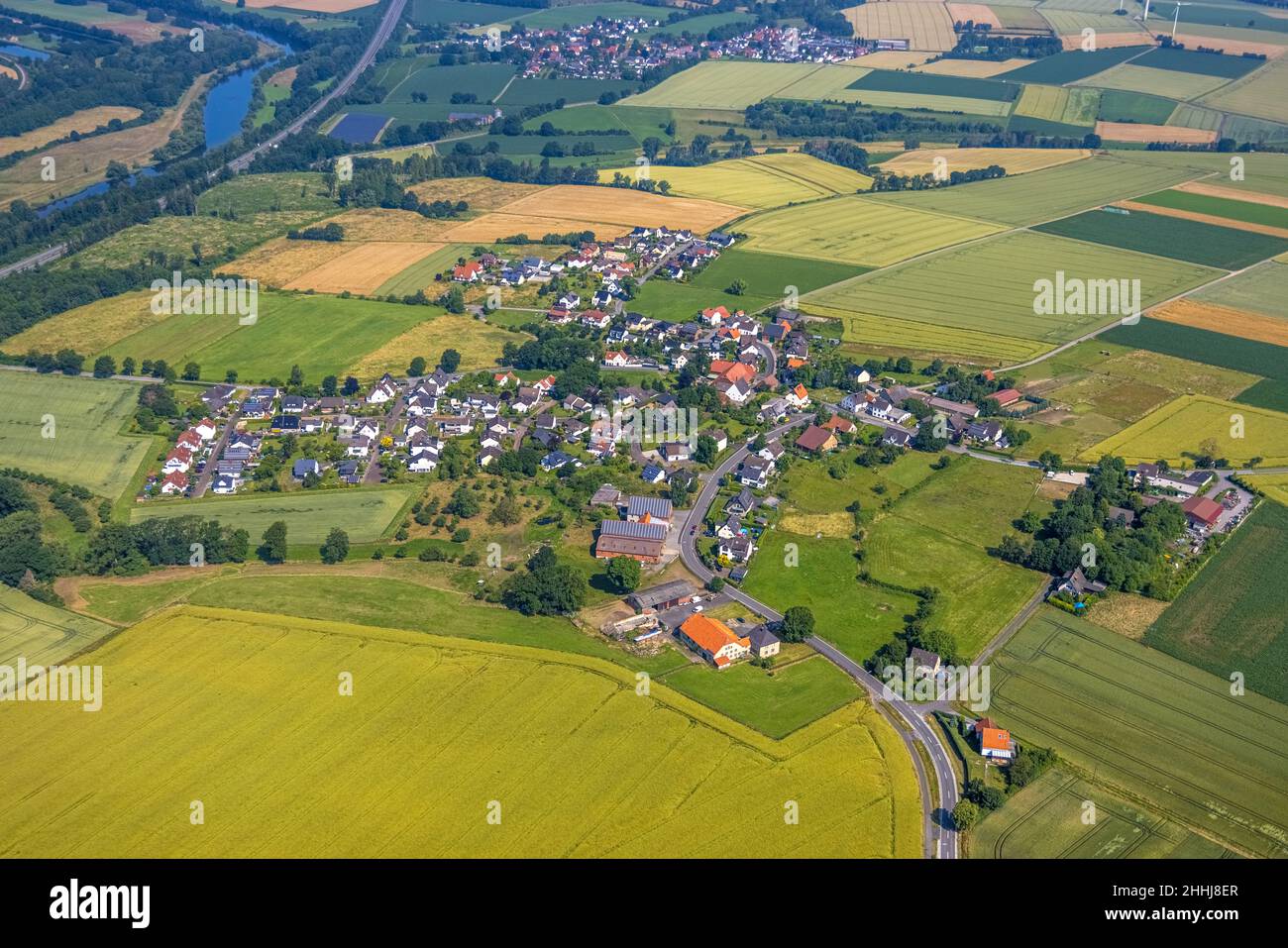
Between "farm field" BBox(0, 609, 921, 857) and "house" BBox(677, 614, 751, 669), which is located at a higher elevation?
"house" BBox(677, 614, 751, 669)

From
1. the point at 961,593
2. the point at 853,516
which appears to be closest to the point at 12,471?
the point at 853,516

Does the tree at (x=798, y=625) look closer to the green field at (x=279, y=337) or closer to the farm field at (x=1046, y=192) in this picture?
the green field at (x=279, y=337)

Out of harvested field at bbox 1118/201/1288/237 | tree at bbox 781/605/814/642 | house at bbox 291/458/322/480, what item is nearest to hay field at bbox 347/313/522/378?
house at bbox 291/458/322/480

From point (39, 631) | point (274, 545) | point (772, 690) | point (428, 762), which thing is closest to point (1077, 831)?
point (772, 690)

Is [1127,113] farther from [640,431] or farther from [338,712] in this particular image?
[338,712]

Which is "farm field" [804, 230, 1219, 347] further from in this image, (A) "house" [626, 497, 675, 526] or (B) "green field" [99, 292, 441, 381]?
(A) "house" [626, 497, 675, 526]

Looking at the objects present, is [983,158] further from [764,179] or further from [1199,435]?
[1199,435]
